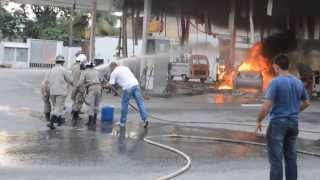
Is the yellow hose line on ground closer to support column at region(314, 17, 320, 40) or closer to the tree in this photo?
support column at region(314, 17, 320, 40)

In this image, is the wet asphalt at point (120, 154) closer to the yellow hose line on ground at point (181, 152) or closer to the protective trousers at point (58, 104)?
the yellow hose line on ground at point (181, 152)

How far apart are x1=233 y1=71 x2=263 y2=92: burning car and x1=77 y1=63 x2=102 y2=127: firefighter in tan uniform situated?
49.1 ft

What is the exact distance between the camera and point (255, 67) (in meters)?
36.1

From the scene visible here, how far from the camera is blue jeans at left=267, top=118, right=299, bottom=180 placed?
7312 mm

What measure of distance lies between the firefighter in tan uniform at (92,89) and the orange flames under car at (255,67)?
16705mm

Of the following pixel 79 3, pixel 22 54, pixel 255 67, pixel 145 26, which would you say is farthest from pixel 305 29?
pixel 22 54

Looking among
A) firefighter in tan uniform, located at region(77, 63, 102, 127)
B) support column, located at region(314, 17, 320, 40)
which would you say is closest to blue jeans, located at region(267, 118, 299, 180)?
firefighter in tan uniform, located at region(77, 63, 102, 127)

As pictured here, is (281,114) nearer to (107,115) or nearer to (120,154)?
(120,154)

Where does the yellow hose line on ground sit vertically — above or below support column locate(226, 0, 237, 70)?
below

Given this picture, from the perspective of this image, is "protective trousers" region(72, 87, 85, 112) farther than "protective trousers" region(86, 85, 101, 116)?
Yes

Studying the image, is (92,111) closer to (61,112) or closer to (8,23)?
(61,112)

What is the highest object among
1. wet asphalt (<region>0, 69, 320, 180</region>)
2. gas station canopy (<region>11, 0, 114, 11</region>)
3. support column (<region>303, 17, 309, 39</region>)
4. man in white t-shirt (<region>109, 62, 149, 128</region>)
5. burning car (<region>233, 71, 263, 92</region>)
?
gas station canopy (<region>11, 0, 114, 11</region>)

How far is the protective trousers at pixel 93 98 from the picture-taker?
577 inches

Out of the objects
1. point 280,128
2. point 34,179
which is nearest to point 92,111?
point 34,179
